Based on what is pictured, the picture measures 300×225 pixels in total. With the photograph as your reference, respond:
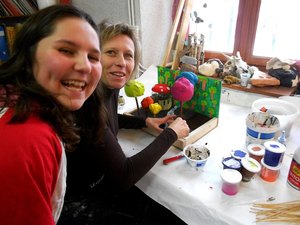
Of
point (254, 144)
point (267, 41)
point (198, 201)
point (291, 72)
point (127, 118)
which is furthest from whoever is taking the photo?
point (267, 41)

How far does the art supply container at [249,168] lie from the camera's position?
0.71 m

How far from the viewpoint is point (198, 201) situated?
0.68 meters

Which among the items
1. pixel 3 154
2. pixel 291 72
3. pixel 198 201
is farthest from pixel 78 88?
pixel 291 72

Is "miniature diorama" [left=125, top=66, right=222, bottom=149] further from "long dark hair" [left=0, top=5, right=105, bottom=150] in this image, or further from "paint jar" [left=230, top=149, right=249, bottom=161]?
"long dark hair" [left=0, top=5, right=105, bottom=150]

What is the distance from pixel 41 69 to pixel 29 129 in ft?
0.49

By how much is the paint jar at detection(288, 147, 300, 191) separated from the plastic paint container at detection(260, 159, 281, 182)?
1.5 inches

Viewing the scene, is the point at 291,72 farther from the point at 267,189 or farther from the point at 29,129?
the point at 29,129

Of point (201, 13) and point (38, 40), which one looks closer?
point (38, 40)

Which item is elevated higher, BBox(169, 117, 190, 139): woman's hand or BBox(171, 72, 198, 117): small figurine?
BBox(171, 72, 198, 117): small figurine

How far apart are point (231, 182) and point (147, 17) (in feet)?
4.91

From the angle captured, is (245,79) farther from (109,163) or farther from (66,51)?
(66,51)

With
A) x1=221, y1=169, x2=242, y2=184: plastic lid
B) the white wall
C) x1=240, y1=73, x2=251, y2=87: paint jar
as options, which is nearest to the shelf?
x1=240, y1=73, x2=251, y2=87: paint jar

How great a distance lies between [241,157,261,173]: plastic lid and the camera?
71cm

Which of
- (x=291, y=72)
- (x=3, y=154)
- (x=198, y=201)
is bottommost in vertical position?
(x=198, y=201)
